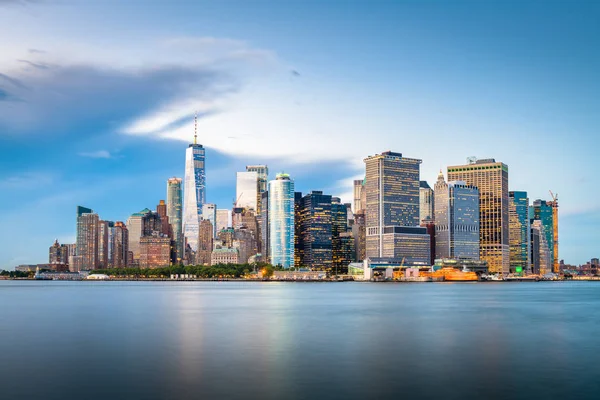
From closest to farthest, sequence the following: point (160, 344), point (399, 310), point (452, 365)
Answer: point (452, 365) < point (160, 344) < point (399, 310)

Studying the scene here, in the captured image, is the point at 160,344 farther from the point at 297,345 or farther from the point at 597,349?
the point at 597,349

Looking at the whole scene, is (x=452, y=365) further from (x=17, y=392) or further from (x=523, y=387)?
(x=17, y=392)

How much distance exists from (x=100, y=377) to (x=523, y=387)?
26.5 m

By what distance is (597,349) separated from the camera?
197 ft

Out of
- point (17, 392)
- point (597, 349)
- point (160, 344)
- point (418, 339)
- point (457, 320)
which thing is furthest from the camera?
point (457, 320)

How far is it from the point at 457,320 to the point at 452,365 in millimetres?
41491

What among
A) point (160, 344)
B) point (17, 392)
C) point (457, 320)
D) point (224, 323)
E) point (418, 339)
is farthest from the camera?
point (457, 320)

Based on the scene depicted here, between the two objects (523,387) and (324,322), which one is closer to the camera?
(523,387)

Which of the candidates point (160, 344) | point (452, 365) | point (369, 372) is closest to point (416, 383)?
point (369, 372)

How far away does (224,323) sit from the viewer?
281 ft

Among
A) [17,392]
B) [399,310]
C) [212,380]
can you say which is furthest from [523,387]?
[399,310]

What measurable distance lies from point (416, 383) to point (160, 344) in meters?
28.5

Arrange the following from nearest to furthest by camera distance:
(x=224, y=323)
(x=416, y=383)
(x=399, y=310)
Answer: (x=416, y=383)
(x=224, y=323)
(x=399, y=310)

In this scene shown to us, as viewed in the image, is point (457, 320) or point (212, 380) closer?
point (212, 380)
